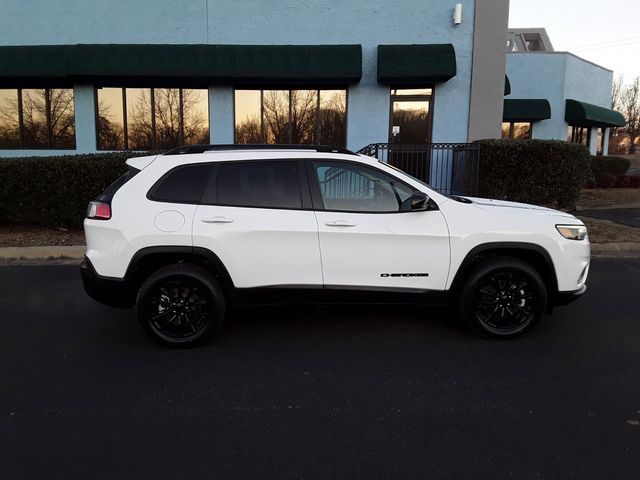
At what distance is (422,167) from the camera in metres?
12.1

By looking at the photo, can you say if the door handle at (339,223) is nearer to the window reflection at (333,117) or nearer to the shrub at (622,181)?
the window reflection at (333,117)

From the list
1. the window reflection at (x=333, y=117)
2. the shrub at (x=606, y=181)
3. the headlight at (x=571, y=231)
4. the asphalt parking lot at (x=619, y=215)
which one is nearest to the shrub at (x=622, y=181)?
the shrub at (x=606, y=181)

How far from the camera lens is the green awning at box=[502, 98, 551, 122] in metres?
19.7

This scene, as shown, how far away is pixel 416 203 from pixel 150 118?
10.8 m

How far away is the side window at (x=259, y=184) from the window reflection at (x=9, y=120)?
11.9 metres

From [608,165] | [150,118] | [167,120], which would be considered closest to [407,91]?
[167,120]

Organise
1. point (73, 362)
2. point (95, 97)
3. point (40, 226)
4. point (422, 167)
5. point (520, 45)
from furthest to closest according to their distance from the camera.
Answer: point (520, 45) < point (95, 97) < point (422, 167) < point (40, 226) < point (73, 362)

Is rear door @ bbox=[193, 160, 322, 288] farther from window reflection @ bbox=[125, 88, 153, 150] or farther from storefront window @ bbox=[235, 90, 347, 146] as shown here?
window reflection @ bbox=[125, 88, 153, 150]

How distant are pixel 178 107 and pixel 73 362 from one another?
10169 millimetres

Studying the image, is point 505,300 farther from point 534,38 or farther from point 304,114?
point 534,38

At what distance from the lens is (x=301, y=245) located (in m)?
4.32

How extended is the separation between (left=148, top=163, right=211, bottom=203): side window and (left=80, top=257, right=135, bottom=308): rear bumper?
31.9 inches

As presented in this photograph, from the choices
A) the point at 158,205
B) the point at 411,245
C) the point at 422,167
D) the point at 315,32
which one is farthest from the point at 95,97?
the point at 411,245

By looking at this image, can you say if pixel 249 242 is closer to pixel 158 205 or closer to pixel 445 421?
pixel 158 205
